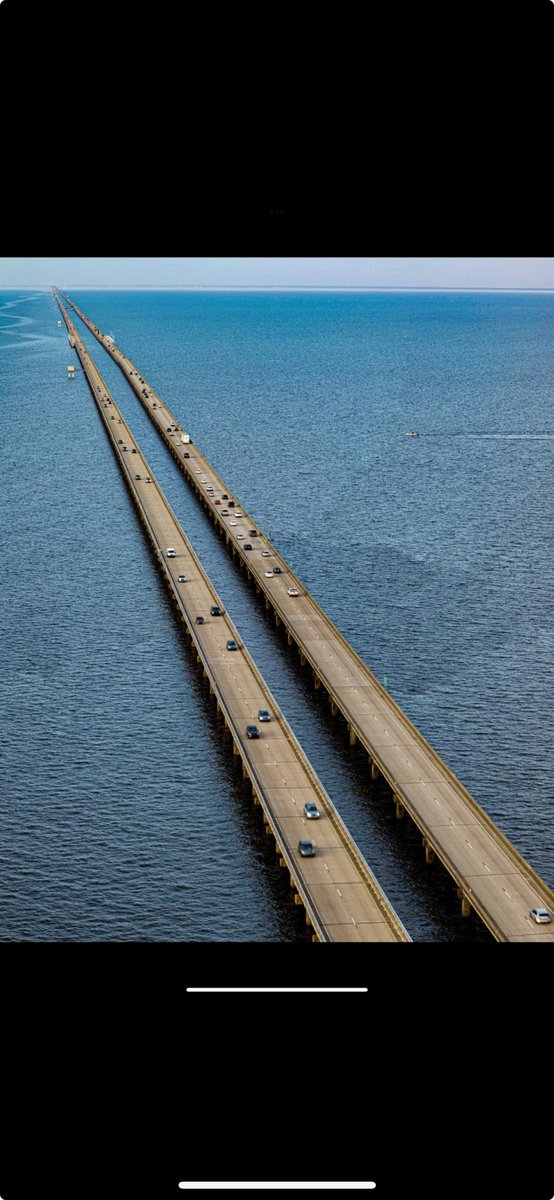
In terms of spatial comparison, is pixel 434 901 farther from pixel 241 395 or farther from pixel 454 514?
pixel 241 395

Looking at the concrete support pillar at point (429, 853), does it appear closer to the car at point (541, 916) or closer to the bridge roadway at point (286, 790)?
the bridge roadway at point (286, 790)
